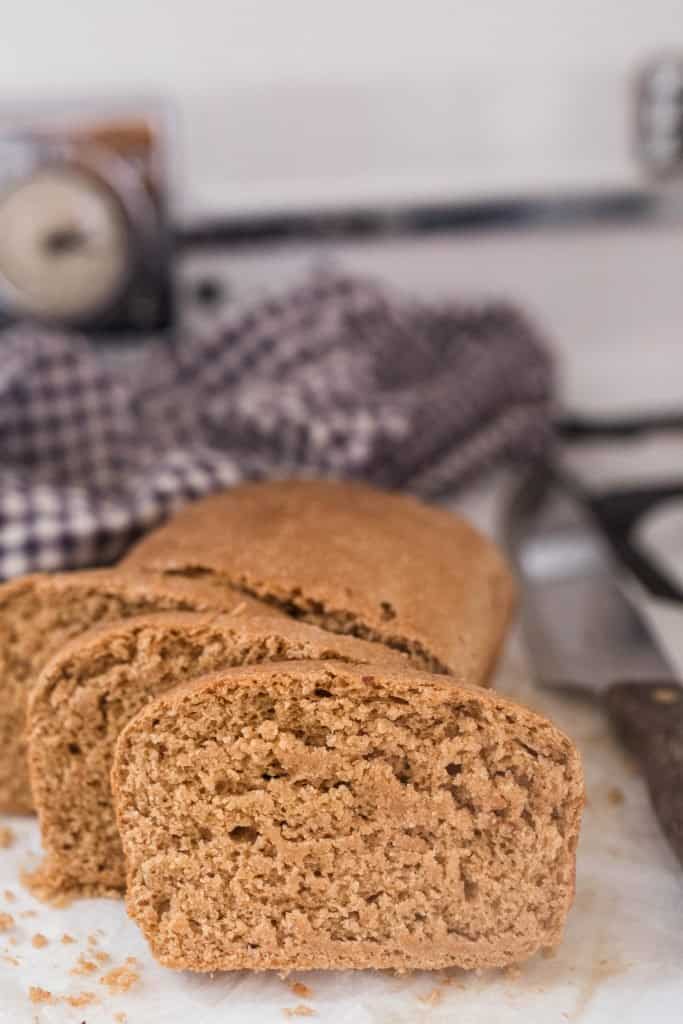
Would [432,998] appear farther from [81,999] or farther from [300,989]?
[81,999]

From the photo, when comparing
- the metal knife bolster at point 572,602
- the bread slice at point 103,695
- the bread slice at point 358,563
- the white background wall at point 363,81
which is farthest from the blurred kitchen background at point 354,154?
the bread slice at point 103,695

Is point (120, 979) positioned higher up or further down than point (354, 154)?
further down

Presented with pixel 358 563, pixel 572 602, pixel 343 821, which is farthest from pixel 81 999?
pixel 572 602

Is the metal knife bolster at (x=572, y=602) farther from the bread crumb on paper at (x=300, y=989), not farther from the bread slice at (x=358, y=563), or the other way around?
the bread crumb on paper at (x=300, y=989)

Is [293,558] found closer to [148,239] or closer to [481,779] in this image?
[481,779]

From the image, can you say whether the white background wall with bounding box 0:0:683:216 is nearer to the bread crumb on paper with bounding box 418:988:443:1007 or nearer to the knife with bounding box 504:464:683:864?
the knife with bounding box 504:464:683:864

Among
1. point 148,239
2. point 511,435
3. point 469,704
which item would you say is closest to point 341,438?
point 511,435

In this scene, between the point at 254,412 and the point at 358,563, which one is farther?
the point at 254,412
